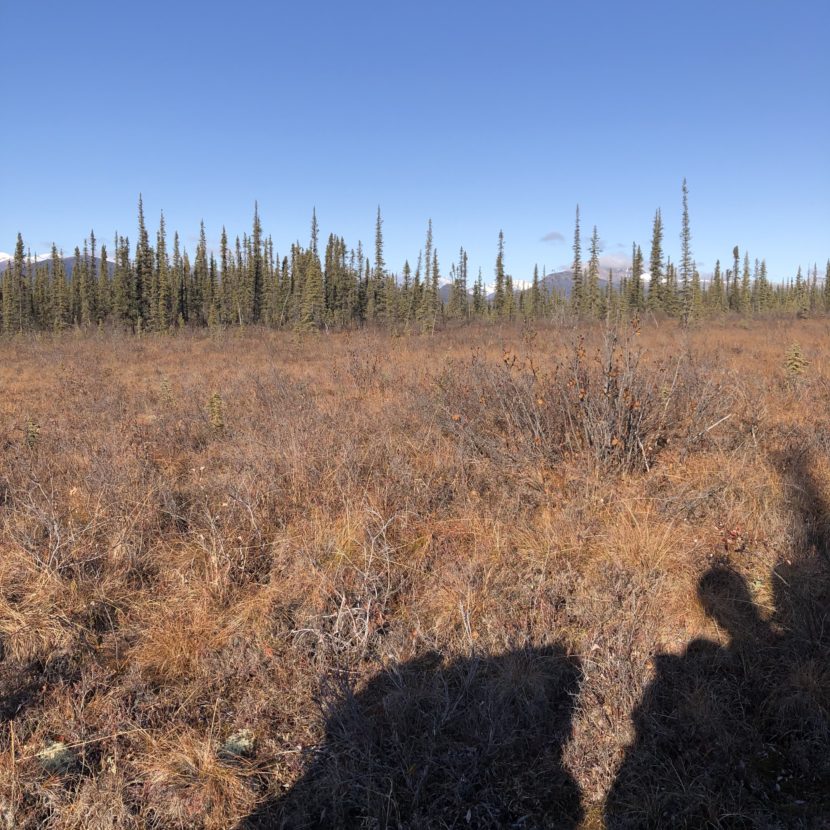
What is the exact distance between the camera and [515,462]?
4602 mm

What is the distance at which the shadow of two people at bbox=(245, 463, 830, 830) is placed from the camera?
6.49ft

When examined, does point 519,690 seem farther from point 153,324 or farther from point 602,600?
point 153,324

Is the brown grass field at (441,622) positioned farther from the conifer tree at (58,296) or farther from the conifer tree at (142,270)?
the conifer tree at (58,296)

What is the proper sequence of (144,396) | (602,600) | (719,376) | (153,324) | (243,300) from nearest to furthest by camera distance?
(602,600), (719,376), (144,396), (153,324), (243,300)

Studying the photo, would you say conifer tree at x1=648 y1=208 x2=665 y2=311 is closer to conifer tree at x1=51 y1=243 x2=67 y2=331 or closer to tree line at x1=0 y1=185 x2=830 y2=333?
tree line at x1=0 y1=185 x2=830 y2=333

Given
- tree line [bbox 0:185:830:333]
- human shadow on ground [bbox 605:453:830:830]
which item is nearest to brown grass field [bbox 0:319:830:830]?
human shadow on ground [bbox 605:453:830:830]

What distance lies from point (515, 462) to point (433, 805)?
116 inches

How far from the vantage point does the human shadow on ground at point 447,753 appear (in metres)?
1.98

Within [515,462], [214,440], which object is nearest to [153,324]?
[214,440]

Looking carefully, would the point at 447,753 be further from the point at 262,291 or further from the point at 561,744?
the point at 262,291

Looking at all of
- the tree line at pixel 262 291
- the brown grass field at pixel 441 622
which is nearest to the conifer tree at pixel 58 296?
the tree line at pixel 262 291

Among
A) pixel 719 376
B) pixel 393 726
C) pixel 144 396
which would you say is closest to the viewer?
pixel 393 726

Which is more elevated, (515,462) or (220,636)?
(515,462)

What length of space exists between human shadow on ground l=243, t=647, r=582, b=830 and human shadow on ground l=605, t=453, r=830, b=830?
0.30 metres
